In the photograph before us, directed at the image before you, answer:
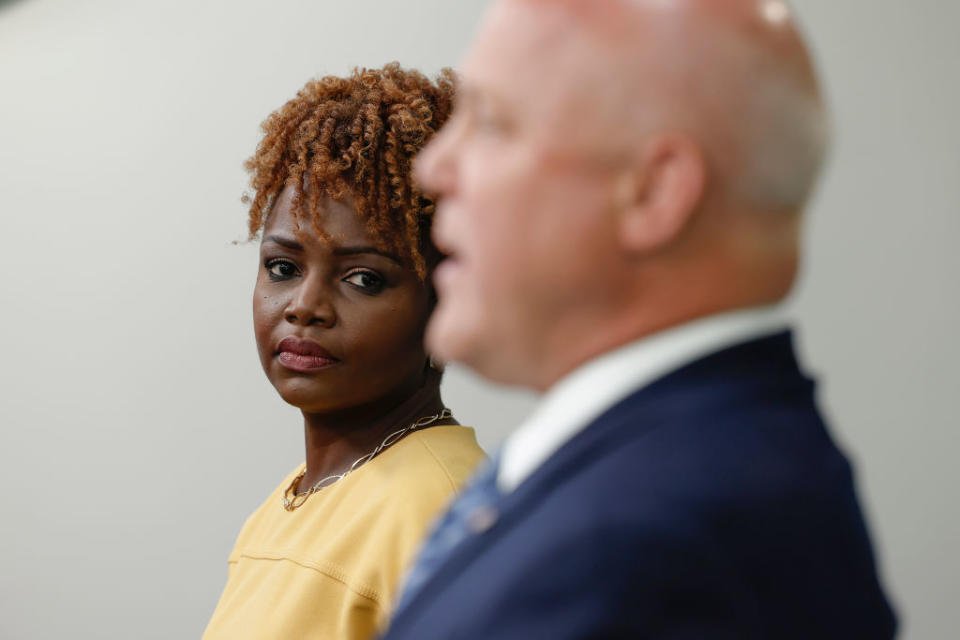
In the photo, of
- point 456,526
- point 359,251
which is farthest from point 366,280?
point 456,526

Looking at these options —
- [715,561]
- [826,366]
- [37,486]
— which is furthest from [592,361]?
[37,486]

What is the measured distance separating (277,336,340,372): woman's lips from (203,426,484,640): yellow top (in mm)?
117

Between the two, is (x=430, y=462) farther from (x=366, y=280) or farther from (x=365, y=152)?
(x=365, y=152)

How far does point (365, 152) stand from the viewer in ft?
3.76

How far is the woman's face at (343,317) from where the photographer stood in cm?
112

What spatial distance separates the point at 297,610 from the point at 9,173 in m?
1.96

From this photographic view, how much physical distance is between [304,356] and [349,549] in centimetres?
21

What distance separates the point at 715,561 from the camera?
468 millimetres

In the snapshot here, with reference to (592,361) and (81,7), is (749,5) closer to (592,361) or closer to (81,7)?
(592,361)

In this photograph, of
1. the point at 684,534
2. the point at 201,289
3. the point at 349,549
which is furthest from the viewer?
the point at 201,289

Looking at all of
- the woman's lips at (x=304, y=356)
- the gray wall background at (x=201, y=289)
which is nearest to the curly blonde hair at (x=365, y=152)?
the woman's lips at (x=304, y=356)

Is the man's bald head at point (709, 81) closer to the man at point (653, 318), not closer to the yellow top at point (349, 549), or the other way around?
the man at point (653, 318)

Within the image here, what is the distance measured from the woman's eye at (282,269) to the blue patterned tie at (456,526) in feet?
2.00

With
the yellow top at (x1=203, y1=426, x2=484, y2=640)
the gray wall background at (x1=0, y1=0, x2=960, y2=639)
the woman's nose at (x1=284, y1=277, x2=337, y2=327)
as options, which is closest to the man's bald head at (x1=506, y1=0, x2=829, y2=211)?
the yellow top at (x1=203, y1=426, x2=484, y2=640)
